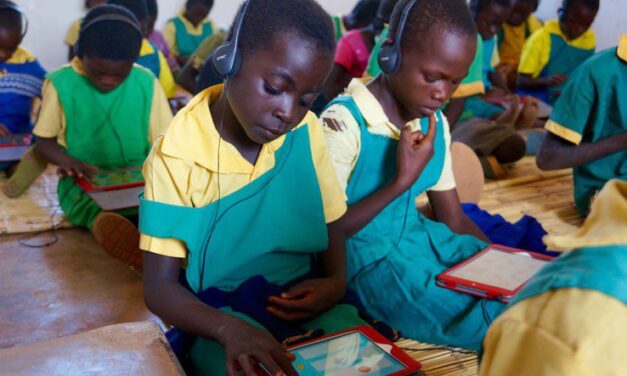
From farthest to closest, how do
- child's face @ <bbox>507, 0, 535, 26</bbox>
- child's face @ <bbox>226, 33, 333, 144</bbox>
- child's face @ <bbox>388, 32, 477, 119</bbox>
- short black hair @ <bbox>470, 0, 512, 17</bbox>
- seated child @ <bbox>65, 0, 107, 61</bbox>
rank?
1. seated child @ <bbox>65, 0, 107, 61</bbox>
2. child's face @ <bbox>507, 0, 535, 26</bbox>
3. short black hair @ <bbox>470, 0, 512, 17</bbox>
4. child's face @ <bbox>388, 32, 477, 119</bbox>
5. child's face @ <bbox>226, 33, 333, 144</bbox>

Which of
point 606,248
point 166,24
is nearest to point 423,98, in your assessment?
point 606,248

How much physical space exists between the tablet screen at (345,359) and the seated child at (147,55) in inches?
94.6

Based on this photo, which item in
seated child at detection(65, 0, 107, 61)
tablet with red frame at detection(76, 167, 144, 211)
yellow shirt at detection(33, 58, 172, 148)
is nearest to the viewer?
tablet with red frame at detection(76, 167, 144, 211)

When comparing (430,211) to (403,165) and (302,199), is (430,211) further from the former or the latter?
(302,199)

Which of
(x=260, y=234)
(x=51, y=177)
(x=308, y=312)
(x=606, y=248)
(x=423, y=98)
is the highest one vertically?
(x=606, y=248)

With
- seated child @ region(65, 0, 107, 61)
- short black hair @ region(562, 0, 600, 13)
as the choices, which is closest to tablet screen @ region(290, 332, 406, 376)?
short black hair @ region(562, 0, 600, 13)

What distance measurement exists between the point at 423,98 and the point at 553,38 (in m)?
2.35

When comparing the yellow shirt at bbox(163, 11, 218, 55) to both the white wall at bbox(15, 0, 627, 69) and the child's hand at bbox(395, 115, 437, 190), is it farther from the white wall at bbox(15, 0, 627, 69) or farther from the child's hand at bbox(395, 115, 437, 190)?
the child's hand at bbox(395, 115, 437, 190)

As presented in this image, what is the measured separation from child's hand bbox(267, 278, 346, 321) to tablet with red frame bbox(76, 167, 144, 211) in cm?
83

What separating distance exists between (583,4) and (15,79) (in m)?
2.53

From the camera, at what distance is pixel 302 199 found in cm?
130

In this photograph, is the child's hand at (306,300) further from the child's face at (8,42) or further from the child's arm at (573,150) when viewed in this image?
the child's face at (8,42)

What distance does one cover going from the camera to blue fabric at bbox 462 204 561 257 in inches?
68.9

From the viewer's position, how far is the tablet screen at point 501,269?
1.37 m
